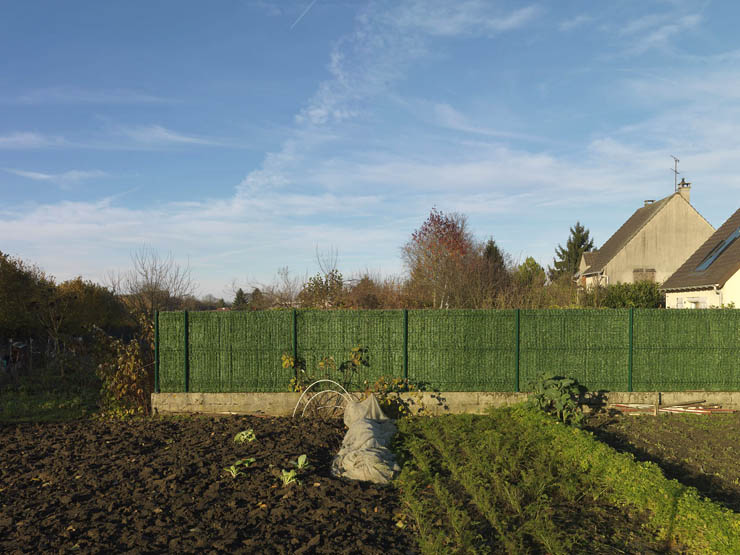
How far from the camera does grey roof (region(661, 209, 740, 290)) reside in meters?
16.6

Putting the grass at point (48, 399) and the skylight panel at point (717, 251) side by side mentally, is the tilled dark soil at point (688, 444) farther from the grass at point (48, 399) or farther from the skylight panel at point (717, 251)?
the skylight panel at point (717, 251)

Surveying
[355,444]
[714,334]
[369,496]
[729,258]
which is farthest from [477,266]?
[369,496]

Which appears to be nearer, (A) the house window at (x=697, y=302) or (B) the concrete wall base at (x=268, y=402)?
(B) the concrete wall base at (x=268, y=402)

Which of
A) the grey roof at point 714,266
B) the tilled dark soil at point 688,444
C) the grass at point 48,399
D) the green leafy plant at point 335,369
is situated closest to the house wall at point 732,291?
the grey roof at point 714,266

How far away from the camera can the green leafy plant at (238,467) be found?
233 inches

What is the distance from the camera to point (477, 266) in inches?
781

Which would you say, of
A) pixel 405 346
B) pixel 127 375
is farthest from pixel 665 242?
pixel 127 375

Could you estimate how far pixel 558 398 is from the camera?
8.80 meters

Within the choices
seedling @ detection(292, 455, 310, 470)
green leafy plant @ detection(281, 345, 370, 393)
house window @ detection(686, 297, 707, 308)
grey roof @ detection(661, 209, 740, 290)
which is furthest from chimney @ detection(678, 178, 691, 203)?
seedling @ detection(292, 455, 310, 470)

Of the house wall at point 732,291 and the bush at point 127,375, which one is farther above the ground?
the house wall at point 732,291

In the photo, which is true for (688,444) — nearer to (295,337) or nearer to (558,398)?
(558,398)

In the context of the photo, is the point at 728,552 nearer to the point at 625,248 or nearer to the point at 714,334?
the point at 714,334

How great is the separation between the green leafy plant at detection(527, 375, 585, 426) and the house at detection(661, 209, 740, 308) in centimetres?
985

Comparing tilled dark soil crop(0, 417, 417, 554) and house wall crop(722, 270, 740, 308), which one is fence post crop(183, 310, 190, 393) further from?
house wall crop(722, 270, 740, 308)
